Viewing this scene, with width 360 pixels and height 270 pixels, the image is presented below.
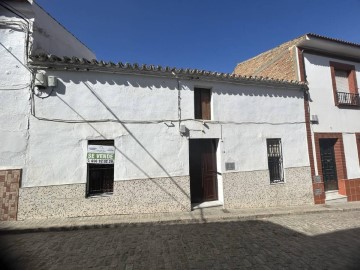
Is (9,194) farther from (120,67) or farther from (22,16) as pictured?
(22,16)

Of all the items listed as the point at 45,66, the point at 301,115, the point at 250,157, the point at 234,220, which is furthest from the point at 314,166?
the point at 45,66

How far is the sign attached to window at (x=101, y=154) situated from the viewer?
578cm

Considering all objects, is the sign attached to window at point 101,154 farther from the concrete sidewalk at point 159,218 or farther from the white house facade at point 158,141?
the concrete sidewalk at point 159,218

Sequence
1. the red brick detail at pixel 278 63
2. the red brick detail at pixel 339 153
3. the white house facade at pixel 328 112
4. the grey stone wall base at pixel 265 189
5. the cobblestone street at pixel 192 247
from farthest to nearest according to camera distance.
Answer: the red brick detail at pixel 278 63, the red brick detail at pixel 339 153, the white house facade at pixel 328 112, the grey stone wall base at pixel 265 189, the cobblestone street at pixel 192 247

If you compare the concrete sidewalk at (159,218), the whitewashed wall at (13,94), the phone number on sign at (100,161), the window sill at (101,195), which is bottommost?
the concrete sidewalk at (159,218)

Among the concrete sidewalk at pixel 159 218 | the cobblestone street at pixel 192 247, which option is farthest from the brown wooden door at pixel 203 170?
the cobblestone street at pixel 192 247

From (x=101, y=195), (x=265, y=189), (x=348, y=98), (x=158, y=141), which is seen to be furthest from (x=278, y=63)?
(x=101, y=195)

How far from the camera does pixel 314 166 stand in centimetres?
794

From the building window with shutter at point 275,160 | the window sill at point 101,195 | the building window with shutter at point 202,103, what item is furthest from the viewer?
the building window with shutter at point 275,160

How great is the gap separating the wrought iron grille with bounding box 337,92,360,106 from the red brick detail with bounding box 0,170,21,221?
12219mm

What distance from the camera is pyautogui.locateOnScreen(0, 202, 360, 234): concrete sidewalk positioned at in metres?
4.91

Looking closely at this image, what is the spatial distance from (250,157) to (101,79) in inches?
220

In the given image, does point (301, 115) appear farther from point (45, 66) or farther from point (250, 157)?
point (45, 66)

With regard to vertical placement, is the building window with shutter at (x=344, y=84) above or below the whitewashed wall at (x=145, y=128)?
above
